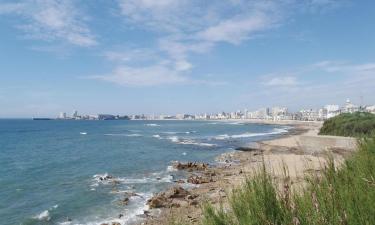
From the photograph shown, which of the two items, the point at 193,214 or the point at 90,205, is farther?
the point at 90,205

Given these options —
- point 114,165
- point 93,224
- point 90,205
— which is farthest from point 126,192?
point 114,165

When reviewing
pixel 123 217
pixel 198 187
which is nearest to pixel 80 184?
pixel 198 187

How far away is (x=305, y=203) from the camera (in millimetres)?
4703

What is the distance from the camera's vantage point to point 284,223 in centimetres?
482

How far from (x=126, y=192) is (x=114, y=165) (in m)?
15.2

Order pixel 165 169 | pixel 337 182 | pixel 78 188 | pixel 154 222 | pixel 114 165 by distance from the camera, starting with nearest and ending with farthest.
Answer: pixel 337 182
pixel 154 222
pixel 78 188
pixel 165 169
pixel 114 165

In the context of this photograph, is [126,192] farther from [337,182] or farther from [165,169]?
[337,182]

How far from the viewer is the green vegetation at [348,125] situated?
45759mm

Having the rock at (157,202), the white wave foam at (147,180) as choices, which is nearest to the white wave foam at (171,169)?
the white wave foam at (147,180)

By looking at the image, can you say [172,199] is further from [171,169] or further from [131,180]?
[171,169]

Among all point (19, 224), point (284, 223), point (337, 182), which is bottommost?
point (19, 224)

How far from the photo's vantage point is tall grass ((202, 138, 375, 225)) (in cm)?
438

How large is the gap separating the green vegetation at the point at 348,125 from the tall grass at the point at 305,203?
4164 cm

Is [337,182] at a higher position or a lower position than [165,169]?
higher
